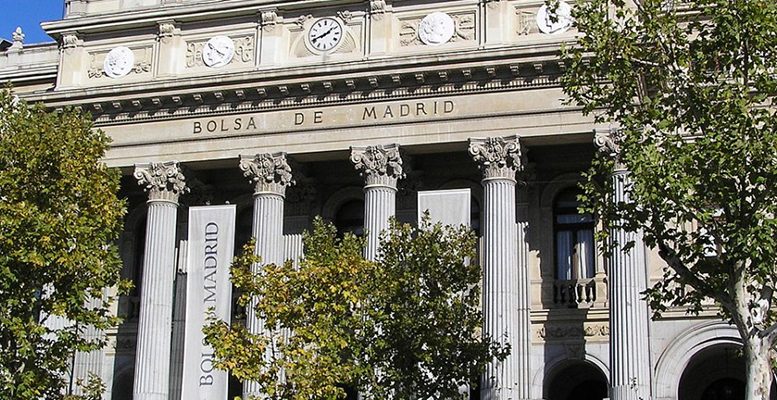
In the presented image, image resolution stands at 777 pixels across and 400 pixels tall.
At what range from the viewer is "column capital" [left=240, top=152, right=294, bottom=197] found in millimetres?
43688

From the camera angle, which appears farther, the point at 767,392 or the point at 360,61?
the point at 360,61

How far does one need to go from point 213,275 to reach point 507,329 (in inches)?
346

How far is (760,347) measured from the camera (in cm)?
2684

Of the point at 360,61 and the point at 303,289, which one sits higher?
the point at 360,61

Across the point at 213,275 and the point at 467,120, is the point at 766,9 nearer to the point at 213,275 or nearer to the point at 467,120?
the point at 467,120

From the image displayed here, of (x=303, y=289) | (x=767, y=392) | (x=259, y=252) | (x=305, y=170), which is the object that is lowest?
(x=767, y=392)

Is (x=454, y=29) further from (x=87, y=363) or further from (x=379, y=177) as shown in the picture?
(x=87, y=363)

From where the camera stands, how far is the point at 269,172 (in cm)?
4372

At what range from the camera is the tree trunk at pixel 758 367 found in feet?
87.3

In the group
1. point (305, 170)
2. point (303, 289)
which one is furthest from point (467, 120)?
point (303, 289)

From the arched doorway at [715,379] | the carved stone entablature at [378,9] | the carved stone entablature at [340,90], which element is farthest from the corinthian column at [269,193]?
the arched doorway at [715,379]

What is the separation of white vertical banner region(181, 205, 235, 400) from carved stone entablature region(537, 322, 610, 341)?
9.48m

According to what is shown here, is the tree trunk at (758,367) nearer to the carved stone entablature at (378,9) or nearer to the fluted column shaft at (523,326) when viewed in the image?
the fluted column shaft at (523,326)

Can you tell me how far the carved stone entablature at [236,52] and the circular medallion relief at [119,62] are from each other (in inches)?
81.5
